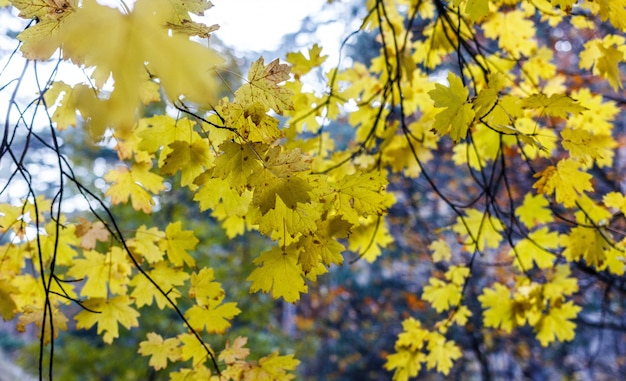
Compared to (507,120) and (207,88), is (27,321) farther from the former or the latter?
(507,120)

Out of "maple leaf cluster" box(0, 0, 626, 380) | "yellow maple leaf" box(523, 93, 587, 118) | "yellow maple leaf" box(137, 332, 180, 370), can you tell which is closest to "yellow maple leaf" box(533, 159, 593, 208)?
"maple leaf cluster" box(0, 0, 626, 380)

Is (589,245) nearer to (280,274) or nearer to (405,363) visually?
(405,363)

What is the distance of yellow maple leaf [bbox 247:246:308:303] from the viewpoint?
1174 mm

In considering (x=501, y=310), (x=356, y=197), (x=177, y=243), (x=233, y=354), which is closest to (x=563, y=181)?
(x=501, y=310)

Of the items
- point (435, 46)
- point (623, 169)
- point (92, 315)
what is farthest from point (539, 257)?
point (623, 169)

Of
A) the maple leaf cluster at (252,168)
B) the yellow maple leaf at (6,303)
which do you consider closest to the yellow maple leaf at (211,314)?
the maple leaf cluster at (252,168)

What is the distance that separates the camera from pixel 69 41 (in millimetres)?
521

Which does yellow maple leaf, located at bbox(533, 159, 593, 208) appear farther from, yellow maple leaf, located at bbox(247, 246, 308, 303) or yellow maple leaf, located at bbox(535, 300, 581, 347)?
yellow maple leaf, located at bbox(247, 246, 308, 303)

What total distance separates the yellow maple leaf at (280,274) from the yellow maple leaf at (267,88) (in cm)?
37

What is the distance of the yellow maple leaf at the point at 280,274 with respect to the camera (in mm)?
1174

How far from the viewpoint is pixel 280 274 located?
1.18 m

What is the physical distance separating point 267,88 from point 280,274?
47 centimetres

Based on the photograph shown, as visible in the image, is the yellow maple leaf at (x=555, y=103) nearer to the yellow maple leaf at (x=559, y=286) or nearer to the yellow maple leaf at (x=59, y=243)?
the yellow maple leaf at (x=559, y=286)

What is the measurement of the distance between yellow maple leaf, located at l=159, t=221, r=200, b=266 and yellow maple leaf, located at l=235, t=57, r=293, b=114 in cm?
67
